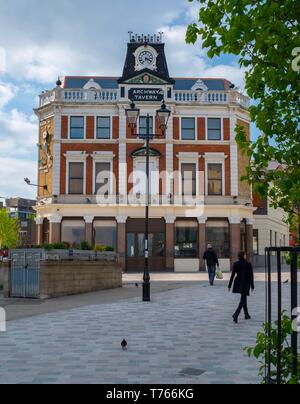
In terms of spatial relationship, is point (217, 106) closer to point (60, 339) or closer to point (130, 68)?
point (130, 68)

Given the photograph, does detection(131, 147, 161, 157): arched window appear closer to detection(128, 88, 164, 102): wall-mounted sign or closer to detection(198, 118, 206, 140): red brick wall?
detection(198, 118, 206, 140): red brick wall

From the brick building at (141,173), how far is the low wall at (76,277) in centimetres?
1119

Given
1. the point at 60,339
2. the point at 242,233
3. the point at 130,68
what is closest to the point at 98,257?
the point at 60,339

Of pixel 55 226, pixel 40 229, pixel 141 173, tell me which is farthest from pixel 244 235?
pixel 40 229

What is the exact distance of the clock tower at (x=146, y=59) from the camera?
34.1 meters

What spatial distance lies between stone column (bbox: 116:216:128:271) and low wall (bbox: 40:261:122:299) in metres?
10.2

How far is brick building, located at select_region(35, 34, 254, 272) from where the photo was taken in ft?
109

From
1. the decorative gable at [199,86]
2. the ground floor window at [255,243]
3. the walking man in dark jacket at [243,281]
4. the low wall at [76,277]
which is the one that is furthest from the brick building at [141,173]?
the walking man in dark jacket at [243,281]

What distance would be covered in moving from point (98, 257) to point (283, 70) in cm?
1788

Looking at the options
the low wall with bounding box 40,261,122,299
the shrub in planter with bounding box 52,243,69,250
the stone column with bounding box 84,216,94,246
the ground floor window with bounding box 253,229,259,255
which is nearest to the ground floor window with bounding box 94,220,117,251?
the stone column with bounding box 84,216,94,246

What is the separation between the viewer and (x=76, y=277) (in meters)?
19.0

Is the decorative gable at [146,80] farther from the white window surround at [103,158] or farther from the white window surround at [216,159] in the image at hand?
the white window surround at [216,159]

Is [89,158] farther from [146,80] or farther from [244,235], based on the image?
[244,235]
